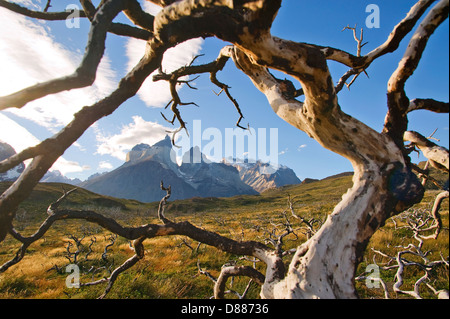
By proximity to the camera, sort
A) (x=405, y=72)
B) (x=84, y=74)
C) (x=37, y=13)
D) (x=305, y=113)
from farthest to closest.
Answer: (x=37, y=13) → (x=305, y=113) → (x=405, y=72) → (x=84, y=74)

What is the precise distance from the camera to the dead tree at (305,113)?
1.75 metres

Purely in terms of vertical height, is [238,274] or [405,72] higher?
[405,72]

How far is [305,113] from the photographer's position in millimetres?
2266

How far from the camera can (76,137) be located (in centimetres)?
199

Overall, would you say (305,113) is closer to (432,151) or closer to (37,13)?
(432,151)

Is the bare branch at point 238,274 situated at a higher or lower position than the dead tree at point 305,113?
lower

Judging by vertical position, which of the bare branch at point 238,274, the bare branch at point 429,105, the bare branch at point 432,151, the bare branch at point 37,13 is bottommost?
the bare branch at point 238,274

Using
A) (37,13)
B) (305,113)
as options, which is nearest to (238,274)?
(305,113)

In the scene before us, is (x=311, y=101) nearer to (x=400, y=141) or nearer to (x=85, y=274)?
(x=400, y=141)


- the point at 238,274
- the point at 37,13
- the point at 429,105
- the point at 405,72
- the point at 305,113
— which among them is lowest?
the point at 238,274

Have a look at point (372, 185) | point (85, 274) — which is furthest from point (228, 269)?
point (85, 274)

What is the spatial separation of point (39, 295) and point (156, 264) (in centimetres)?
397

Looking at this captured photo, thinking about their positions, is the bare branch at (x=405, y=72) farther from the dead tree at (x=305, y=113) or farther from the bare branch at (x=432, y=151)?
the bare branch at (x=432, y=151)

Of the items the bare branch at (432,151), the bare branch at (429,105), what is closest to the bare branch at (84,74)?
the bare branch at (429,105)
